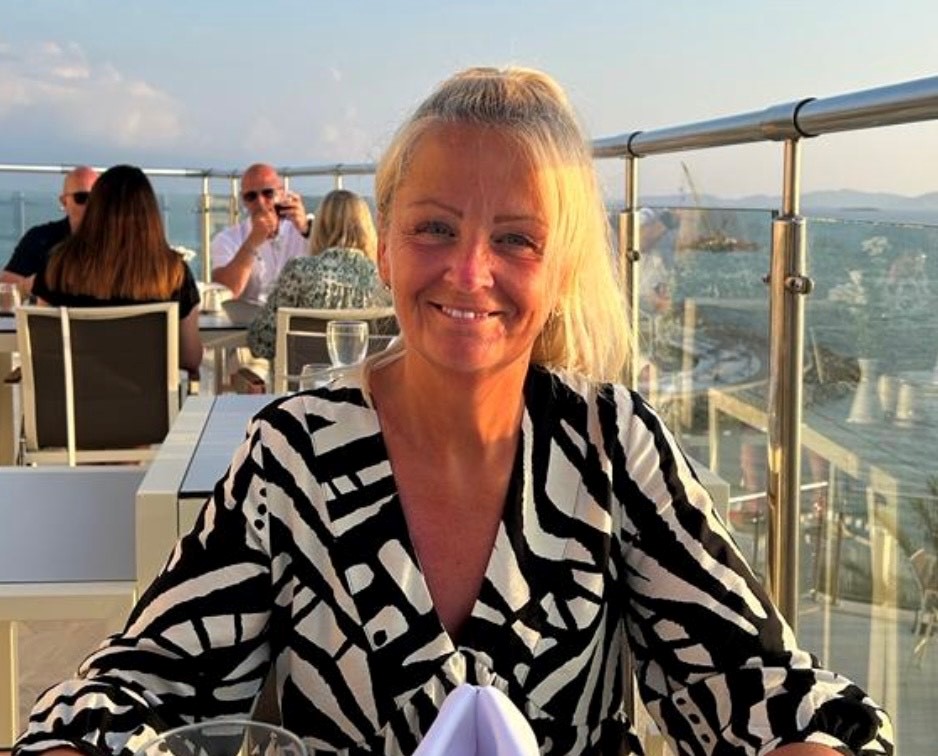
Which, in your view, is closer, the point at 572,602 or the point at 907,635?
the point at 572,602

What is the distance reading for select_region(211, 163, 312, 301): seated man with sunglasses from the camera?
609 cm

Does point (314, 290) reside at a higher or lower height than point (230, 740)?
higher

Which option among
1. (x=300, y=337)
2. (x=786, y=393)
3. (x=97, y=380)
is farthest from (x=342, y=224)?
(x=786, y=393)

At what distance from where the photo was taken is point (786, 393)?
2.18 m

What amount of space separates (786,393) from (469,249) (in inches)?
44.4

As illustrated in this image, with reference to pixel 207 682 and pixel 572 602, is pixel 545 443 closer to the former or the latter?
pixel 572 602

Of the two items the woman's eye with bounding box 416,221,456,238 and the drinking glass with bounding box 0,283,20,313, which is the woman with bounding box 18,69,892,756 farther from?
the drinking glass with bounding box 0,283,20,313

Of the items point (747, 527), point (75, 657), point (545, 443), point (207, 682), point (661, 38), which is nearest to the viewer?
point (207, 682)

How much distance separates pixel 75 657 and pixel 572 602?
8.54 ft

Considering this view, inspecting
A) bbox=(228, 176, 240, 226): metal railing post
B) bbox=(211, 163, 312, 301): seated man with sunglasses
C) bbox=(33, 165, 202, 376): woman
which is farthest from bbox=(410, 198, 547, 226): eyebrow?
bbox=(228, 176, 240, 226): metal railing post

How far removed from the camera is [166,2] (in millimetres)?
12938

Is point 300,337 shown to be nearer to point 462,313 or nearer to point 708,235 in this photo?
point 708,235

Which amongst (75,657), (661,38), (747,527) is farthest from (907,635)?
(661,38)

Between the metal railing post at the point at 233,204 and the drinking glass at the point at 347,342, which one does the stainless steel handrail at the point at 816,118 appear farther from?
the metal railing post at the point at 233,204
